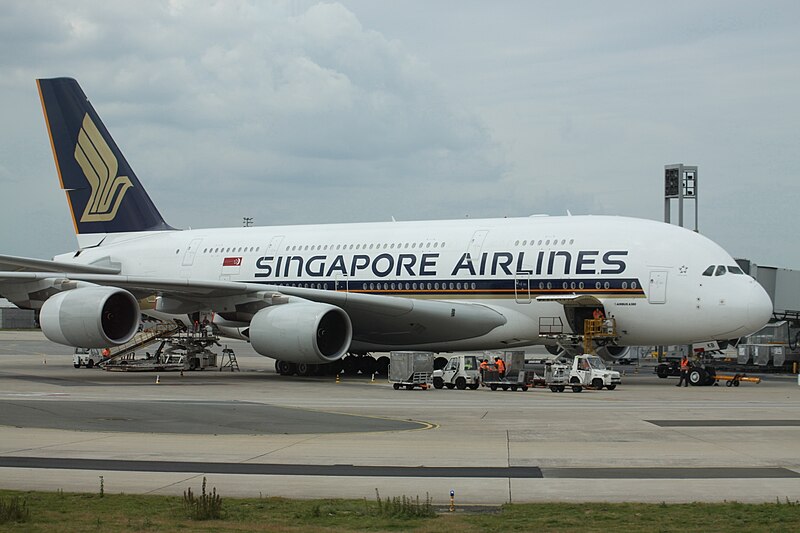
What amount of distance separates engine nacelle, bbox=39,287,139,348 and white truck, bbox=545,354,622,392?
12568mm

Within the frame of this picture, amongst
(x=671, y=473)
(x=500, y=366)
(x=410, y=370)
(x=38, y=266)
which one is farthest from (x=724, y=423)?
(x=38, y=266)

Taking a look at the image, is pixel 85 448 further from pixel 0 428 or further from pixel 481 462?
pixel 481 462

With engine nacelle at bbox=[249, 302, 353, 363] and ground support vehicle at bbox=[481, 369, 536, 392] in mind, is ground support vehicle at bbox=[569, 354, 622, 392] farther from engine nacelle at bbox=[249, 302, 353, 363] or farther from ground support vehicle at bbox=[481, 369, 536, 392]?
engine nacelle at bbox=[249, 302, 353, 363]

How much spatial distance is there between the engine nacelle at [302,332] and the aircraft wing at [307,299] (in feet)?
3.16

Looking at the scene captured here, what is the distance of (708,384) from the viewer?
33906mm

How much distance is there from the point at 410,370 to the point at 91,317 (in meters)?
9.53

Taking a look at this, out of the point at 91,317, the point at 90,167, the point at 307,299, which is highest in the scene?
the point at 90,167

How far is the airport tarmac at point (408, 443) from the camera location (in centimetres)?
1308

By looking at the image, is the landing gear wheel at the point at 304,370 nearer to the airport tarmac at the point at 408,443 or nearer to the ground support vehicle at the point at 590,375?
the airport tarmac at the point at 408,443

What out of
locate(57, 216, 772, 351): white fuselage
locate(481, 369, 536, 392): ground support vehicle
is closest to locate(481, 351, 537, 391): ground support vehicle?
locate(481, 369, 536, 392): ground support vehicle

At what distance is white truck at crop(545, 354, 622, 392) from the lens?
30.6 meters

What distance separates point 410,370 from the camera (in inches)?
1221

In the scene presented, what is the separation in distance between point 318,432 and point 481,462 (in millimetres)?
4666

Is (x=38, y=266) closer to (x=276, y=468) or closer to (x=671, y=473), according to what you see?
(x=276, y=468)
